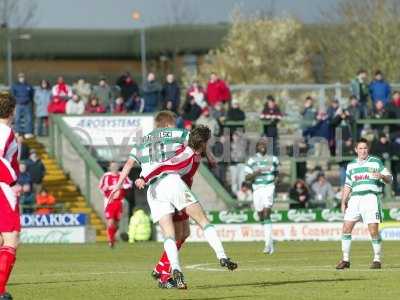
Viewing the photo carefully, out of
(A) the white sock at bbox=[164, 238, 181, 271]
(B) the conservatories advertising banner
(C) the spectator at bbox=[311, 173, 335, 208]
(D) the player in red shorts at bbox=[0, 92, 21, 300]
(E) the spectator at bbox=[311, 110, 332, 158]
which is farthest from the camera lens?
(E) the spectator at bbox=[311, 110, 332, 158]

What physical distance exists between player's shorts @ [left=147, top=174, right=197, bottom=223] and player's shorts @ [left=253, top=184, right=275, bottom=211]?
43.5ft

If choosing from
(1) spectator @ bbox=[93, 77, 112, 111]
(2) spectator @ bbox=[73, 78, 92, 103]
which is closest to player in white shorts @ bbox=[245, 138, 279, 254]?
(1) spectator @ bbox=[93, 77, 112, 111]

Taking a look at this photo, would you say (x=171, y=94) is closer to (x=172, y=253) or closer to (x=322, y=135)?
(x=322, y=135)

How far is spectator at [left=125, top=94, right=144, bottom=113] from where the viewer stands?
45.5 metres

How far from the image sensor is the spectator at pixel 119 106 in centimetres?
4569

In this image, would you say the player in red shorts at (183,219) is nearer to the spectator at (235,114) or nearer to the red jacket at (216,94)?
the spectator at (235,114)

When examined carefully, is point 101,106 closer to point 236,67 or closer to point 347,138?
point 347,138

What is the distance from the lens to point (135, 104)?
45.9 metres

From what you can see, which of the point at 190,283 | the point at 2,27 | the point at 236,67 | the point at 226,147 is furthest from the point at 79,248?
the point at 236,67

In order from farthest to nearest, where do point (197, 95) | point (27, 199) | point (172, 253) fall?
point (197, 95)
point (27, 199)
point (172, 253)

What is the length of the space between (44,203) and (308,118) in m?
9.08

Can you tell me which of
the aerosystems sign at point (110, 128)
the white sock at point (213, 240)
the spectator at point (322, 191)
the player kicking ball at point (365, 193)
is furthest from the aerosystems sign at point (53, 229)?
the white sock at point (213, 240)

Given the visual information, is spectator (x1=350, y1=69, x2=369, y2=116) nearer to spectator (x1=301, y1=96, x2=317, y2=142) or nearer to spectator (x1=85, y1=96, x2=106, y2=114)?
spectator (x1=301, y1=96, x2=317, y2=142)

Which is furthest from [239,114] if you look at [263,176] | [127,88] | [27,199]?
[263,176]
